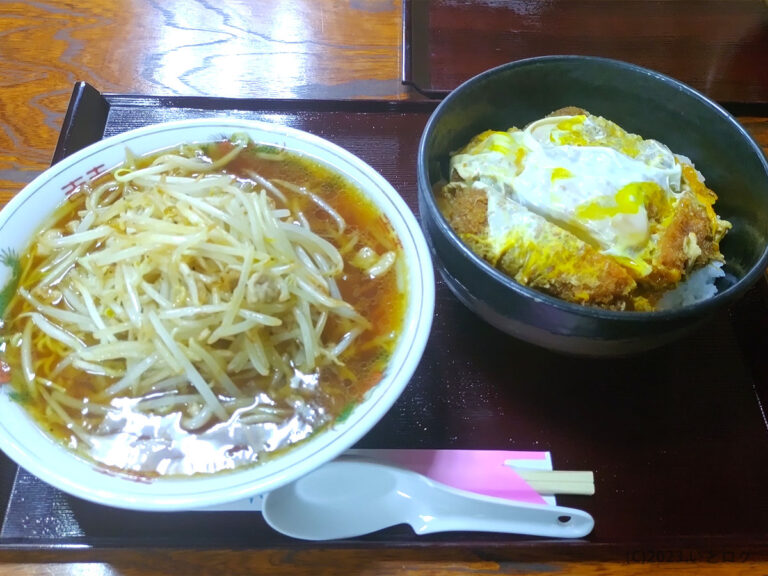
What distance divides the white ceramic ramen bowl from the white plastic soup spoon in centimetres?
10

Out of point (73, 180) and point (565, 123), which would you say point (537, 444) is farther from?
point (73, 180)

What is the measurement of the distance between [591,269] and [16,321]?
962mm

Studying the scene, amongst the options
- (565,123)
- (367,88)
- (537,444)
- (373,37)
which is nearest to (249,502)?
(537,444)

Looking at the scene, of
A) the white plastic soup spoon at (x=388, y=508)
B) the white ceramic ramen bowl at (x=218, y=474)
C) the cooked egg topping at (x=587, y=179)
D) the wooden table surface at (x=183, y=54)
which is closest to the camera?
the white ceramic ramen bowl at (x=218, y=474)

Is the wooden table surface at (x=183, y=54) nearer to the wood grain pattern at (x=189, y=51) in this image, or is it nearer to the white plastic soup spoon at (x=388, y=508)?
the wood grain pattern at (x=189, y=51)

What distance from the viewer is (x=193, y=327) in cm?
98

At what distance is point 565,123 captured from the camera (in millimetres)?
→ 1211

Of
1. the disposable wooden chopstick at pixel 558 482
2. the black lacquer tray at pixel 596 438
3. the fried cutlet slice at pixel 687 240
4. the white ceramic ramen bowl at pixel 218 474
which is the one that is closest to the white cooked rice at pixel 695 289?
the fried cutlet slice at pixel 687 240

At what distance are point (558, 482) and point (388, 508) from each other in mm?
282

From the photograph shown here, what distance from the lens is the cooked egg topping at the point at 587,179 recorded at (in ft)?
3.45

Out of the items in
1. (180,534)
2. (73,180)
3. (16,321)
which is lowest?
(180,534)

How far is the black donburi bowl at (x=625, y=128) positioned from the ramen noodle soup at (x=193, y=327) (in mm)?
147

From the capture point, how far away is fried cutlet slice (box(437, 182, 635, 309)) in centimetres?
101

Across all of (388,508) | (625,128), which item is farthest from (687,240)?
(388,508)
